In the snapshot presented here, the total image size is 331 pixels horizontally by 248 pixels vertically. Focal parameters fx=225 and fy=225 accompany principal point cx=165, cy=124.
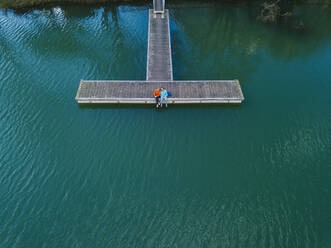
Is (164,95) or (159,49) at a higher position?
(159,49)

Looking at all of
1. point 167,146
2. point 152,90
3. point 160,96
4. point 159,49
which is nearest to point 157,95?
point 160,96

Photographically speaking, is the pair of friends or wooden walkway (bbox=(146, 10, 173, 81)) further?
wooden walkway (bbox=(146, 10, 173, 81))

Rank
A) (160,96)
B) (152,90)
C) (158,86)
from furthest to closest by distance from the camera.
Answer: (158,86)
(152,90)
(160,96)

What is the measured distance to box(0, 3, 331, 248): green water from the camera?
1368 cm

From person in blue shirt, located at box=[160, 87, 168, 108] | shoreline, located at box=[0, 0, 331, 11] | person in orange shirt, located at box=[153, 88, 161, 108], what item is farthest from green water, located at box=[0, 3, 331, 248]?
shoreline, located at box=[0, 0, 331, 11]

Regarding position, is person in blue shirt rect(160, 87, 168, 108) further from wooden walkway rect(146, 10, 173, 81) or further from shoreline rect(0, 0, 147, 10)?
shoreline rect(0, 0, 147, 10)

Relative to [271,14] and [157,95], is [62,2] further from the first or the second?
[271,14]

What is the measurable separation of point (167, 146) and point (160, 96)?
14.3 ft

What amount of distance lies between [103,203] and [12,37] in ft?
75.1

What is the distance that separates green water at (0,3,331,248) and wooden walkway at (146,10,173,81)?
122cm

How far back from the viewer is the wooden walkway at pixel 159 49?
68.0ft

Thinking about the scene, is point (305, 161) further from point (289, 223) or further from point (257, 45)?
point (257, 45)

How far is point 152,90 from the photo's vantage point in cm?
1961

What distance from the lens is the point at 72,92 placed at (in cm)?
2038
